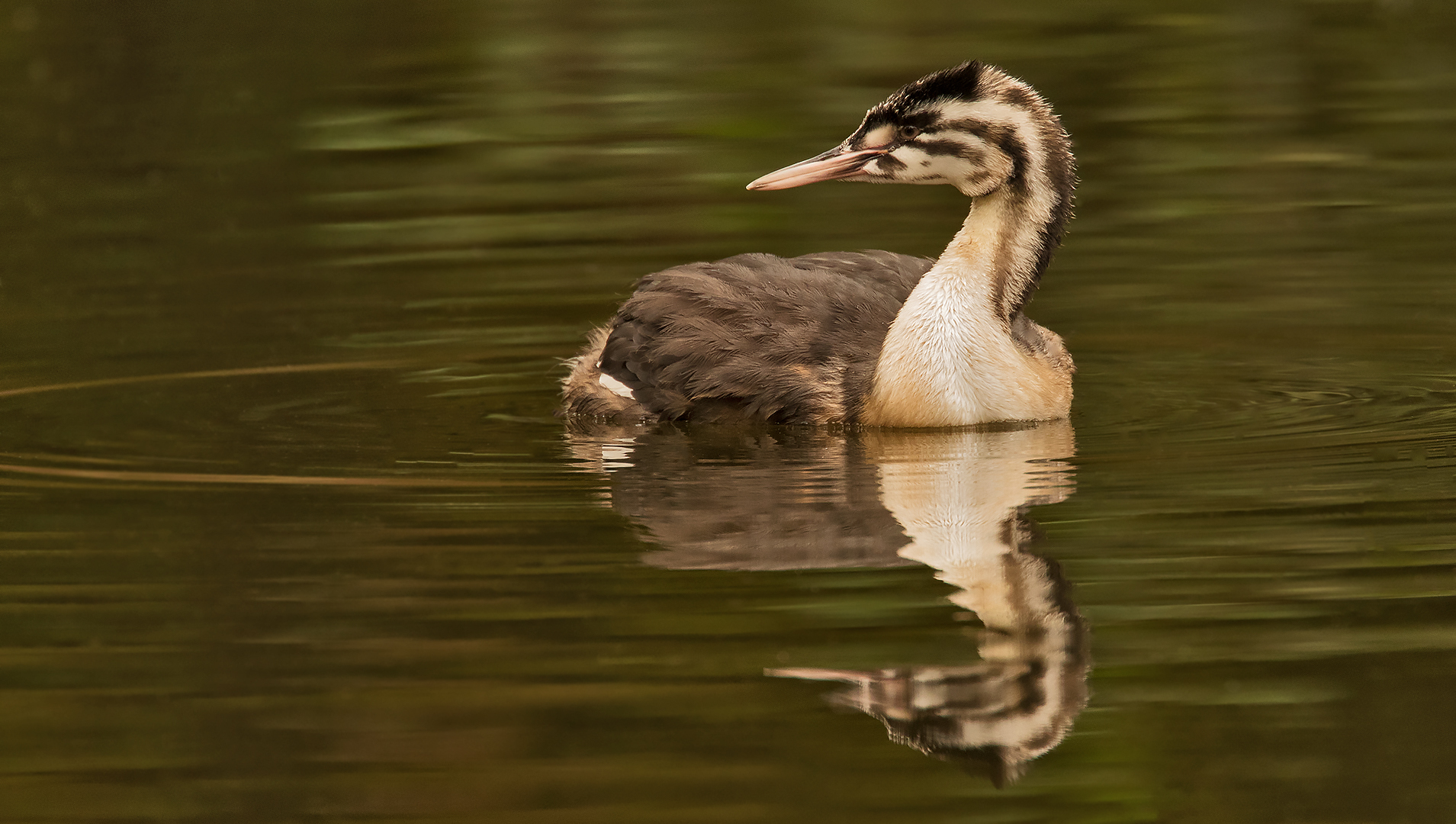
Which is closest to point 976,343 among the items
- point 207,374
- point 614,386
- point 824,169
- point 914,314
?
point 914,314

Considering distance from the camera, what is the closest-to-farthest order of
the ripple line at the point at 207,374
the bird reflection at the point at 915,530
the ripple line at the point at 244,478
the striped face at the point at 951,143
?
1. the bird reflection at the point at 915,530
2. the ripple line at the point at 244,478
3. the striped face at the point at 951,143
4. the ripple line at the point at 207,374

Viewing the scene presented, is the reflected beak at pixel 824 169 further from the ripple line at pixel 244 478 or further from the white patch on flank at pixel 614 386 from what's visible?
the ripple line at pixel 244 478

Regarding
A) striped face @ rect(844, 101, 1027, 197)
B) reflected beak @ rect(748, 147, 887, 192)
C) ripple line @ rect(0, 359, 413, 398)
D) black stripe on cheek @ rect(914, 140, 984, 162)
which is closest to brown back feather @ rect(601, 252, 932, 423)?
reflected beak @ rect(748, 147, 887, 192)

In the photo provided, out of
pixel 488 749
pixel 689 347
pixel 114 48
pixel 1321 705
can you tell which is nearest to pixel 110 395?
pixel 689 347

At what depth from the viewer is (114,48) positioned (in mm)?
18766

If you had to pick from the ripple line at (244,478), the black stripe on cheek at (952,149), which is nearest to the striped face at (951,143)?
the black stripe on cheek at (952,149)

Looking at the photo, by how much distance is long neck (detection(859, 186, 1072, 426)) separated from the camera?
30.1 ft

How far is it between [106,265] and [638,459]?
5.16 m

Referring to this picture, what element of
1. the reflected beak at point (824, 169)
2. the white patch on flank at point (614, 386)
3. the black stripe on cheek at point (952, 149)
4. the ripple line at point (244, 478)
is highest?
the black stripe on cheek at point (952, 149)

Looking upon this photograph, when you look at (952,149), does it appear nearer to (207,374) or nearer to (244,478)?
(244,478)

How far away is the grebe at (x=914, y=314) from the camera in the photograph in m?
9.24

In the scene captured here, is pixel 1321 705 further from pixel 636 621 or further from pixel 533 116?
pixel 533 116

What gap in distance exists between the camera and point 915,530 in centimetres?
742

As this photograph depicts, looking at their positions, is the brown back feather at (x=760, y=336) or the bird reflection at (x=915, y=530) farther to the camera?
the brown back feather at (x=760, y=336)
